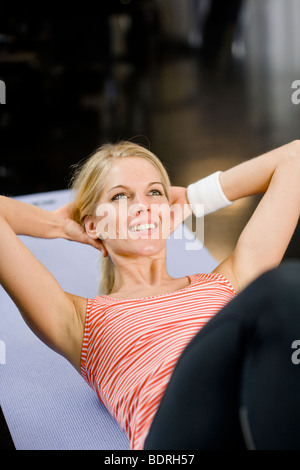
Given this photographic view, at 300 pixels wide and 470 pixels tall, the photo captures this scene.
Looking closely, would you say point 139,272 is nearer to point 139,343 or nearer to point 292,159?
point 139,343

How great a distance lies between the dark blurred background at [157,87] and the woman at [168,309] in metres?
0.85

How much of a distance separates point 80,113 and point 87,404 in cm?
277

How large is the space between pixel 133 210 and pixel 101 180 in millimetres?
129

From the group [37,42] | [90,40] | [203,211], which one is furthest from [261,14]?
[203,211]

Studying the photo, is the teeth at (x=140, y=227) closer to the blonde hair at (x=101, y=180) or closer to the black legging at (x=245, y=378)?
the blonde hair at (x=101, y=180)

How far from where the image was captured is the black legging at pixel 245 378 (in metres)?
1.01

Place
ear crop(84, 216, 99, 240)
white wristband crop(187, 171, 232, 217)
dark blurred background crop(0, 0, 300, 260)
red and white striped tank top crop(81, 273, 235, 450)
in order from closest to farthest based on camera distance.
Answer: red and white striped tank top crop(81, 273, 235, 450)
ear crop(84, 216, 99, 240)
white wristband crop(187, 171, 232, 217)
dark blurred background crop(0, 0, 300, 260)

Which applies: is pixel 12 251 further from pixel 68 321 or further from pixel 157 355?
pixel 157 355

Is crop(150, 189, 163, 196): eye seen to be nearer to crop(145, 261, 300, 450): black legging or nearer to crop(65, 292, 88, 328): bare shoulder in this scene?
crop(65, 292, 88, 328): bare shoulder

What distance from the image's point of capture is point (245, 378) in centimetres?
102

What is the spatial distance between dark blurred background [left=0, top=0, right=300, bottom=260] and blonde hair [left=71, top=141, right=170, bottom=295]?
82cm

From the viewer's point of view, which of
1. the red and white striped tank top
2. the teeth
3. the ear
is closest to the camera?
the red and white striped tank top

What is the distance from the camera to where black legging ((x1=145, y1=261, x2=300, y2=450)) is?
101 cm

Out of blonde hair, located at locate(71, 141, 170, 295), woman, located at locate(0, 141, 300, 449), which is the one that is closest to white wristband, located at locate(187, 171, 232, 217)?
woman, located at locate(0, 141, 300, 449)
